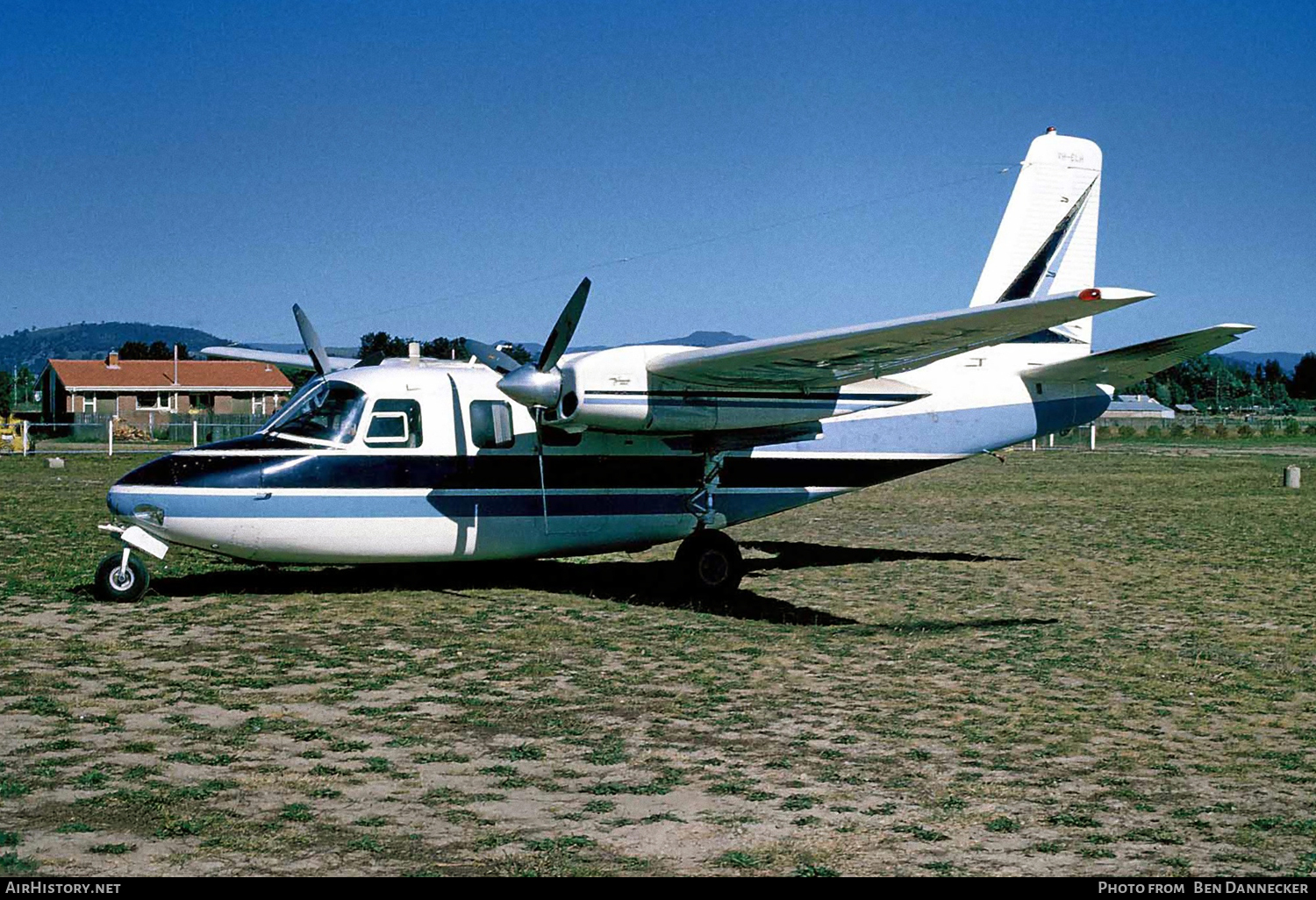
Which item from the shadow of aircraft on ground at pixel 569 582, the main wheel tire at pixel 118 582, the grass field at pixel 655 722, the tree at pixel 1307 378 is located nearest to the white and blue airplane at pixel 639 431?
the main wheel tire at pixel 118 582

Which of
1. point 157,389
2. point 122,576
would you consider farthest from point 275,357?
point 157,389

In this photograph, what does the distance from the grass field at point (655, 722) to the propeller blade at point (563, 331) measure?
285 centimetres

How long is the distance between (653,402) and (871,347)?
265 centimetres

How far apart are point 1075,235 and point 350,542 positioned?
1098cm

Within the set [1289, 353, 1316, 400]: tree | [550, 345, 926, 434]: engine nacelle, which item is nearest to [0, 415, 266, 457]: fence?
[550, 345, 926, 434]: engine nacelle

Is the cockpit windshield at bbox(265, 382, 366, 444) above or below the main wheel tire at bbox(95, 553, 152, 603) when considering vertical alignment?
above

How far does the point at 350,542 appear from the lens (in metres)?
13.5

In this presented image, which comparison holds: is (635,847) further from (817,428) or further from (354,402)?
(817,428)

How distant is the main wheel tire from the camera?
13.1 m

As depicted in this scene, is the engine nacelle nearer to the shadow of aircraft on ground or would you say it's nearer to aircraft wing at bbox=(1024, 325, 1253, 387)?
the shadow of aircraft on ground

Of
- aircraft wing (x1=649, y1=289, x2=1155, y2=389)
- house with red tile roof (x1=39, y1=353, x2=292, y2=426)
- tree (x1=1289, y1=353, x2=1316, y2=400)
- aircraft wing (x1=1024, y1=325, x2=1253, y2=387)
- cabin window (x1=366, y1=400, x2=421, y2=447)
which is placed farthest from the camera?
tree (x1=1289, y1=353, x2=1316, y2=400)

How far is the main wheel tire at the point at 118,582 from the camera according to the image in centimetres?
1309

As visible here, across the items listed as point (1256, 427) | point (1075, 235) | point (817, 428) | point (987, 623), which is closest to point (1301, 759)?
point (987, 623)

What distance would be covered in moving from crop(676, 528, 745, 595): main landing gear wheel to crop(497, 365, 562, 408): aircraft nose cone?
2633 mm
